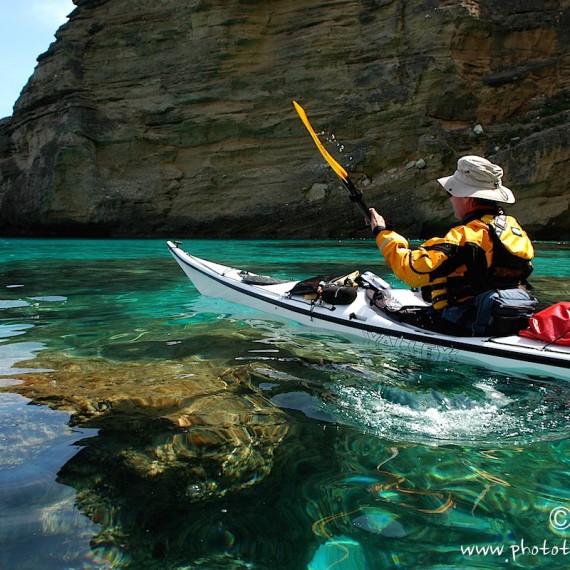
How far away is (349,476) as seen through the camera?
6.82ft

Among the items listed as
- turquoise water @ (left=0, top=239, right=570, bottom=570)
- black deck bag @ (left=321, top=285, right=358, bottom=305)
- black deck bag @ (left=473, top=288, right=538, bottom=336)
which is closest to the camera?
turquoise water @ (left=0, top=239, right=570, bottom=570)

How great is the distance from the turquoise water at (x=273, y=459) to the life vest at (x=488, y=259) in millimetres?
543

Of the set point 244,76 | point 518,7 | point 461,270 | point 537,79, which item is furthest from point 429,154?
point 461,270

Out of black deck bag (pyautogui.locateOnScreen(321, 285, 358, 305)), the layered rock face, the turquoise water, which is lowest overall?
the turquoise water

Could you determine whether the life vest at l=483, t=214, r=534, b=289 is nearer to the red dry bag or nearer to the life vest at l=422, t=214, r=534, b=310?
the life vest at l=422, t=214, r=534, b=310

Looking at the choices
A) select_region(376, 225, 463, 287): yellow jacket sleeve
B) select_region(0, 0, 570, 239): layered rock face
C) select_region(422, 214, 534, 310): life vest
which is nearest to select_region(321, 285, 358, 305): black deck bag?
Result: select_region(376, 225, 463, 287): yellow jacket sleeve

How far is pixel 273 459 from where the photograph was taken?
2.23 meters

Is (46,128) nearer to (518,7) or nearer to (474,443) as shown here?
(518,7)

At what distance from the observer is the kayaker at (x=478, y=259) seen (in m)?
3.08

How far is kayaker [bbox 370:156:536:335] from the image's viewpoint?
10.1ft

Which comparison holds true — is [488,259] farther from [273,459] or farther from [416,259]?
[273,459]

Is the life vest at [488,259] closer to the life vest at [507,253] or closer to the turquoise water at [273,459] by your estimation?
the life vest at [507,253]

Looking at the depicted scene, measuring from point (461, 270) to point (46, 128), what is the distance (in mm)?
20848

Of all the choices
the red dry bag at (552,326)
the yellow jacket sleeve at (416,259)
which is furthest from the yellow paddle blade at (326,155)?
the red dry bag at (552,326)
